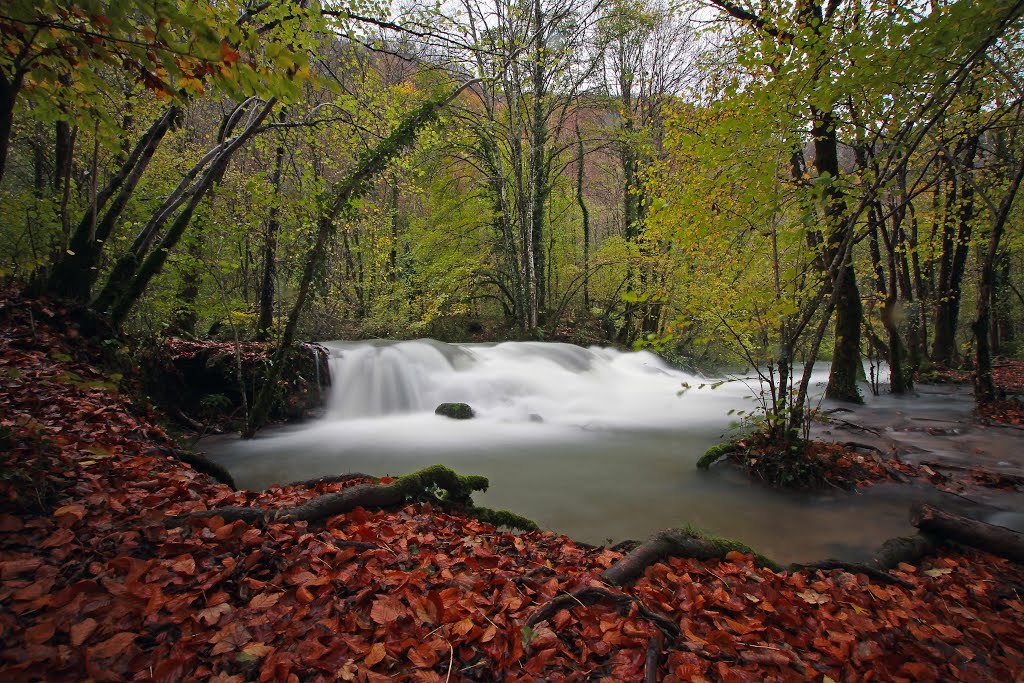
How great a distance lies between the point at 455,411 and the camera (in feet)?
31.0

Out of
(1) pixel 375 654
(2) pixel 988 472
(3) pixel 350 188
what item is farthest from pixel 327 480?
(2) pixel 988 472

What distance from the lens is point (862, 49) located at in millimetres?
3965

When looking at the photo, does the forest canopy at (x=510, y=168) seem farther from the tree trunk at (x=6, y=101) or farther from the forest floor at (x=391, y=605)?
the forest floor at (x=391, y=605)

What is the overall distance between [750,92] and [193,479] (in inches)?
265

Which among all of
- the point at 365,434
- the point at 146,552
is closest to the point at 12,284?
the point at 365,434

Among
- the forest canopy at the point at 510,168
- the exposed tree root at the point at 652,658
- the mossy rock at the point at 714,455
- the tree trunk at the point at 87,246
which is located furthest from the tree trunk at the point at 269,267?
the exposed tree root at the point at 652,658

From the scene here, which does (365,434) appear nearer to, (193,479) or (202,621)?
(193,479)

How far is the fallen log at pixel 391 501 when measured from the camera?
2.67 meters

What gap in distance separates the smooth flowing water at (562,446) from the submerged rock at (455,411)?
0.24 m

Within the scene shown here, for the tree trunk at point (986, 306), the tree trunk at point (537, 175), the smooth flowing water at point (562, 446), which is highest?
the tree trunk at point (537, 175)

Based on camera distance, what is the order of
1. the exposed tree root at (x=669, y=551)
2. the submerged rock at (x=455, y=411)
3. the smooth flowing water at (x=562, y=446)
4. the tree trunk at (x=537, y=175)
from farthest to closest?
the tree trunk at (x=537, y=175) → the submerged rock at (x=455, y=411) → the smooth flowing water at (x=562, y=446) → the exposed tree root at (x=669, y=551)

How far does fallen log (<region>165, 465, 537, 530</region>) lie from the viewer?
267cm

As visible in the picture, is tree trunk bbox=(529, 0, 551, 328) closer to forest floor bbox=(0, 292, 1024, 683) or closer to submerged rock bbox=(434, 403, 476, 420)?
submerged rock bbox=(434, 403, 476, 420)

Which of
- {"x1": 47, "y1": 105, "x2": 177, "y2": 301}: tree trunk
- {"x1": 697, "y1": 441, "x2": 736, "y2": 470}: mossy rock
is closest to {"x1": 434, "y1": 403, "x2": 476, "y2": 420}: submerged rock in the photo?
{"x1": 697, "y1": 441, "x2": 736, "y2": 470}: mossy rock
